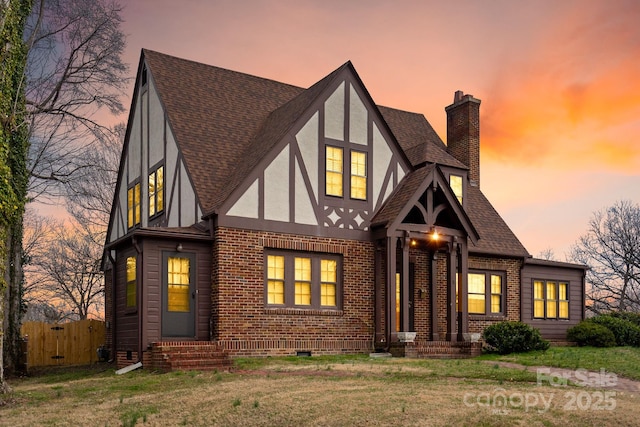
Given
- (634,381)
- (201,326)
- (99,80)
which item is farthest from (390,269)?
(99,80)

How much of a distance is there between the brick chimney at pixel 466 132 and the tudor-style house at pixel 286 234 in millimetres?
3246

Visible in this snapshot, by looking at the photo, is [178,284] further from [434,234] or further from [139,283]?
[434,234]

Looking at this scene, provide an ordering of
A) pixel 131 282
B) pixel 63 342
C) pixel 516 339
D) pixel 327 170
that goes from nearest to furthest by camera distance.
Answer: pixel 131 282 → pixel 516 339 → pixel 327 170 → pixel 63 342

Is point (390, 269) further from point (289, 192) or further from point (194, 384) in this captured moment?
point (194, 384)

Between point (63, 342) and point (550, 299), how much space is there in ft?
60.5

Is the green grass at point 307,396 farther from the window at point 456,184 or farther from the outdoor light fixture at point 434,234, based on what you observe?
the window at point 456,184

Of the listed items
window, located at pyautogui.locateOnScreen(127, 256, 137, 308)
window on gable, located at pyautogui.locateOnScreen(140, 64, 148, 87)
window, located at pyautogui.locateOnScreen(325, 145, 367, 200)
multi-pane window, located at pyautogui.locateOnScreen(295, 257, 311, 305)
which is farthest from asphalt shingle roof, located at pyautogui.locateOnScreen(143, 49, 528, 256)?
multi-pane window, located at pyautogui.locateOnScreen(295, 257, 311, 305)

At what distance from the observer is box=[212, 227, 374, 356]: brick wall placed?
19.2 meters

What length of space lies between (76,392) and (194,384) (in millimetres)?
2472

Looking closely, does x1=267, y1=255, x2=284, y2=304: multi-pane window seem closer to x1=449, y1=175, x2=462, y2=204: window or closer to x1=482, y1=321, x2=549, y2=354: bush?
x1=482, y1=321, x2=549, y2=354: bush

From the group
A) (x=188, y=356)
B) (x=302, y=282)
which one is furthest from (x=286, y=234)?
(x=188, y=356)

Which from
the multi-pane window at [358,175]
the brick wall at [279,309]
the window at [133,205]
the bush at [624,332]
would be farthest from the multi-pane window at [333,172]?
the bush at [624,332]

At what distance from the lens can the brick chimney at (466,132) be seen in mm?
28234

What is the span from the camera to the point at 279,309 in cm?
2003
